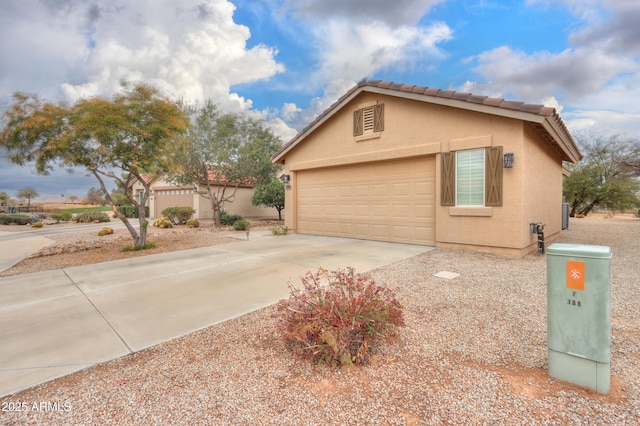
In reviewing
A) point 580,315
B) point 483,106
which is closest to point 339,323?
point 580,315

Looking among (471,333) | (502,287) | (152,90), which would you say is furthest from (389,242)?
(152,90)

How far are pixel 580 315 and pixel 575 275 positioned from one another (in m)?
0.30

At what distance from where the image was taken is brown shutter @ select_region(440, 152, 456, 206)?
26.4 feet

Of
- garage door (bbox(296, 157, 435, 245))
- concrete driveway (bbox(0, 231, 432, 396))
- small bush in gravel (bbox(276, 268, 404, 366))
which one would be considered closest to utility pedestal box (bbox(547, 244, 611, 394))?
small bush in gravel (bbox(276, 268, 404, 366))

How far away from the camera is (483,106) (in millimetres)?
7270

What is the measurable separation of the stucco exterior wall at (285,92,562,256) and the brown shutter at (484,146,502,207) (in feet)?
0.42

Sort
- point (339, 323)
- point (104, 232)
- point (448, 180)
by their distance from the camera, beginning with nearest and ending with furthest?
point (339, 323) < point (448, 180) < point (104, 232)

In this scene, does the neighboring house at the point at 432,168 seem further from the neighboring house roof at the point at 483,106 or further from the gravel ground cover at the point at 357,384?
the gravel ground cover at the point at 357,384

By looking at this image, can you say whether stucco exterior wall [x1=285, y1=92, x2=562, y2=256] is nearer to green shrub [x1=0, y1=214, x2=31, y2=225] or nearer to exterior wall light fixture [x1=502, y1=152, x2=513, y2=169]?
exterior wall light fixture [x1=502, y1=152, x2=513, y2=169]

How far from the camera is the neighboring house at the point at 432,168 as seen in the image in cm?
724

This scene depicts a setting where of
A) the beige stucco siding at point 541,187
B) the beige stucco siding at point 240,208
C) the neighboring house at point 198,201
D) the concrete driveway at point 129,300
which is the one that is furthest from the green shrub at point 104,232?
the beige stucco siding at point 541,187

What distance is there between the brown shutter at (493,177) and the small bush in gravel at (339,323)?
568 centimetres

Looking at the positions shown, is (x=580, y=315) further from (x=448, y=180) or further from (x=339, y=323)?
(x=448, y=180)

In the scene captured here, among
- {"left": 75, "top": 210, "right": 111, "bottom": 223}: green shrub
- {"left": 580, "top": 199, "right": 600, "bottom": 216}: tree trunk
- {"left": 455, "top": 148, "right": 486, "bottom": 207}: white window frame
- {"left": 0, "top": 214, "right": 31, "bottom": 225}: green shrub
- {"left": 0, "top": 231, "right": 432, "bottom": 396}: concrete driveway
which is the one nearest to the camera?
{"left": 0, "top": 231, "right": 432, "bottom": 396}: concrete driveway
